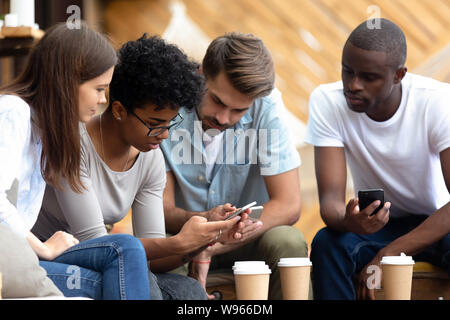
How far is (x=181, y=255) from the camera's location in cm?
108

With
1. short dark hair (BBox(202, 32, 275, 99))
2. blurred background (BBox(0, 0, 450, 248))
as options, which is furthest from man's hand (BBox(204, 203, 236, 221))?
blurred background (BBox(0, 0, 450, 248))

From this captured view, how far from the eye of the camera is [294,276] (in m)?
1.02

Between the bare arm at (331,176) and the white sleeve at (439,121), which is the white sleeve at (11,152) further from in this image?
the white sleeve at (439,121)

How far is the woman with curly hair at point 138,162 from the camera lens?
101 cm

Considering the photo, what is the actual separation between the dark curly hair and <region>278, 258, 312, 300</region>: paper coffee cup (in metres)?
0.30

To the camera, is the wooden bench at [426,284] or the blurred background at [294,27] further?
the blurred background at [294,27]

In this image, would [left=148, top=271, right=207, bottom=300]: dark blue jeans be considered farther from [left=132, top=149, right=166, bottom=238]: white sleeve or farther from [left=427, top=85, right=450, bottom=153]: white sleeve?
[left=427, top=85, right=450, bottom=153]: white sleeve

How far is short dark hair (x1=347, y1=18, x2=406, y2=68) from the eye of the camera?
1279 millimetres

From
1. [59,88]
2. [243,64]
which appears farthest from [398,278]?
[59,88]

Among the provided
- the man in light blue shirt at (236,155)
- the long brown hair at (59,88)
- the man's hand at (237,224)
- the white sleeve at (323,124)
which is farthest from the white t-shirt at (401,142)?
the long brown hair at (59,88)

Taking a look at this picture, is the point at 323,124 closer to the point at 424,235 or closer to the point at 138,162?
the point at 424,235

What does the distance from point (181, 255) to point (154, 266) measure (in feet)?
0.22

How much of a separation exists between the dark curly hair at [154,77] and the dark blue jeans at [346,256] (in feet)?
1.25
